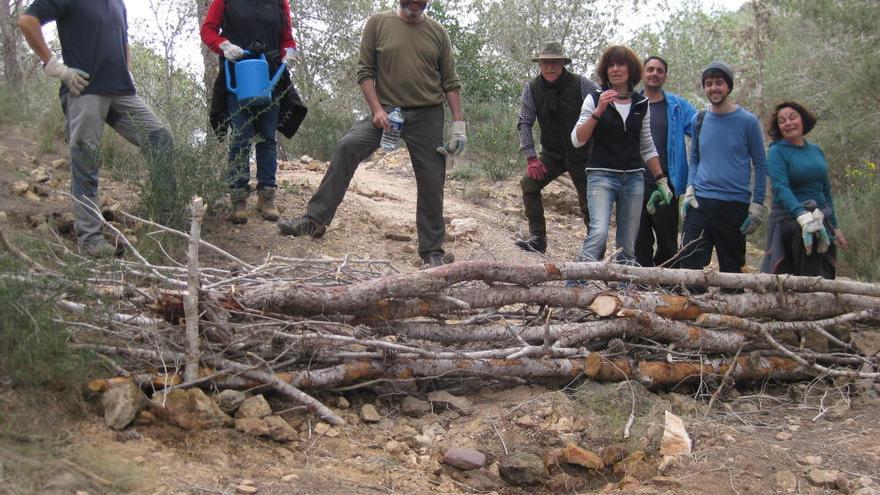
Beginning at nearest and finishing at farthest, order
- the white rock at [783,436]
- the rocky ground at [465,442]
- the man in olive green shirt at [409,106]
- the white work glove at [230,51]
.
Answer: the rocky ground at [465,442] < the white rock at [783,436] < the white work glove at [230,51] < the man in olive green shirt at [409,106]

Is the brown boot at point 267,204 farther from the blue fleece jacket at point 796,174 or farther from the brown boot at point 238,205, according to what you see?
the blue fleece jacket at point 796,174

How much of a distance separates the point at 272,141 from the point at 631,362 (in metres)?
3.05

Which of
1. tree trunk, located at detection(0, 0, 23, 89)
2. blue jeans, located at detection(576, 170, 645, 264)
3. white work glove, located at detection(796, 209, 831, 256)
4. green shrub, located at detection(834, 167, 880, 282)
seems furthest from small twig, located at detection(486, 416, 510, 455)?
tree trunk, located at detection(0, 0, 23, 89)

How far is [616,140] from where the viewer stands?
4.96m

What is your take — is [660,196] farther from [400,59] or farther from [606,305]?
[400,59]

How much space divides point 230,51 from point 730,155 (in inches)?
127

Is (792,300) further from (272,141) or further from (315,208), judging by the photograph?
(272,141)

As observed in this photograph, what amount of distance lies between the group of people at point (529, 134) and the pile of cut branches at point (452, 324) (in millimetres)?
569

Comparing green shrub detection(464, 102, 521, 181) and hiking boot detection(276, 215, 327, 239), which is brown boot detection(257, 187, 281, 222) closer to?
hiking boot detection(276, 215, 327, 239)

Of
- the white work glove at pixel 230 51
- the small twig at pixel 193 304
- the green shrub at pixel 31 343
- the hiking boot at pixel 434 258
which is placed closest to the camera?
the green shrub at pixel 31 343

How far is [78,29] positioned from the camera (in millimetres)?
4898

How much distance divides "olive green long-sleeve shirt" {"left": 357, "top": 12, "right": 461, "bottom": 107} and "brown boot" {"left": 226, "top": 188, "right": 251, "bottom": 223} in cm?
122

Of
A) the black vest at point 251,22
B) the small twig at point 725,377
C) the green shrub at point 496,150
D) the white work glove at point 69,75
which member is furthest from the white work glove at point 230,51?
the green shrub at point 496,150

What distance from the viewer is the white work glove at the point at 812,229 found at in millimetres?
4875
